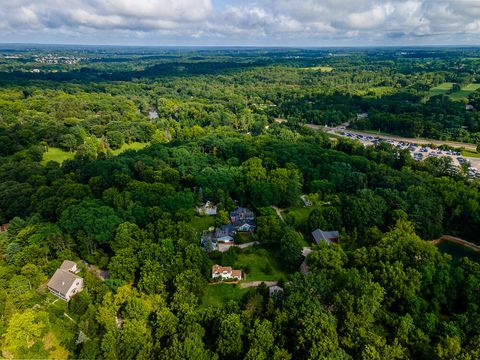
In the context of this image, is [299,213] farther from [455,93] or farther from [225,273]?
[455,93]

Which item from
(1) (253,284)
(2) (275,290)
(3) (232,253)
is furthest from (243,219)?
(2) (275,290)

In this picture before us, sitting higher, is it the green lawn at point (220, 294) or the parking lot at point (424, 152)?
the parking lot at point (424, 152)

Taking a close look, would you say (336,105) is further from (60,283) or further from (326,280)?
(60,283)

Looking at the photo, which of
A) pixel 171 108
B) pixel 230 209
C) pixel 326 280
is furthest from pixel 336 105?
pixel 326 280

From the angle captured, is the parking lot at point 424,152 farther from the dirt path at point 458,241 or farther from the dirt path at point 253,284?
the dirt path at point 253,284

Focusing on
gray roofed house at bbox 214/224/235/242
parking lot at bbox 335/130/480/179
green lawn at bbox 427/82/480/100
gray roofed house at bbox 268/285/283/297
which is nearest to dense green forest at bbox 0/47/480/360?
gray roofed house at bbox 268/285/283/297

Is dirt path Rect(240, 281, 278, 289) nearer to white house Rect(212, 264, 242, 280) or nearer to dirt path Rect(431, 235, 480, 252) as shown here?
white house Rect(212, 264, 242, 280)

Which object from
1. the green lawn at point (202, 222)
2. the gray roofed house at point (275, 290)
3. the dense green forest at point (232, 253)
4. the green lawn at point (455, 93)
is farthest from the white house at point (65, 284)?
the green lawn at point (455, 93)
